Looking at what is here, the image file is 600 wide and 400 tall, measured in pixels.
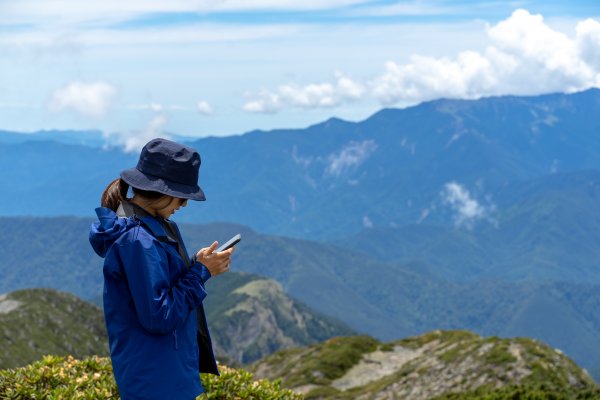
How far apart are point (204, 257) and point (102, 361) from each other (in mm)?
9303

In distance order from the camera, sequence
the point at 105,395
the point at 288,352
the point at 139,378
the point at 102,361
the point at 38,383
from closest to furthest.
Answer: the point at 139,378 → the point at 105,395 → the point at 38,383 → the point at 102,361 → the point at 288,352

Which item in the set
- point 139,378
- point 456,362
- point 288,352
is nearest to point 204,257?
point 139,378

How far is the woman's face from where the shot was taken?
9.22 m

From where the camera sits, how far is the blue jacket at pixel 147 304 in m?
8.60

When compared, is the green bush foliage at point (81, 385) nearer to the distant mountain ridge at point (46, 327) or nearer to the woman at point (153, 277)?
the woman at point (153, 277)

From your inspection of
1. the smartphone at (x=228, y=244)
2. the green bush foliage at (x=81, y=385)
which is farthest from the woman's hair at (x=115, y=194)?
the green bush foliage at (x=81, y=385)

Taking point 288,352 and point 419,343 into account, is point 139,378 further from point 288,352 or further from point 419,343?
point 288,352

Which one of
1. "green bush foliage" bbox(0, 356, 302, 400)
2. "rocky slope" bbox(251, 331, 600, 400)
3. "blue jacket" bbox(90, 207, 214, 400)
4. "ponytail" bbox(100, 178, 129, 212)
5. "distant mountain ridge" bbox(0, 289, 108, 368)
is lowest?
"rocky slope" bbox(251, 331, 600, 400)

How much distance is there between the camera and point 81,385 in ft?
47.7

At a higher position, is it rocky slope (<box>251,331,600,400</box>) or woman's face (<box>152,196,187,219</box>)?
woman's face (<box>152,196,187,219</box>)

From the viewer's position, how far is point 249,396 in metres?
14.6

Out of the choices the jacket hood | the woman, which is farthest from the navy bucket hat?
the jacket hood

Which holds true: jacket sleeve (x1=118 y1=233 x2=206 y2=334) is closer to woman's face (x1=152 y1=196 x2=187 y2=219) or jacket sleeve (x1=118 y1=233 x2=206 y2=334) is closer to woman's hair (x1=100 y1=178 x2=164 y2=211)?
woman's face (x1=152 y1=196 x2=187 y2=219)

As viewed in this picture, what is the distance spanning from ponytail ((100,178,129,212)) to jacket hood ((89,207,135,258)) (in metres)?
0.29
